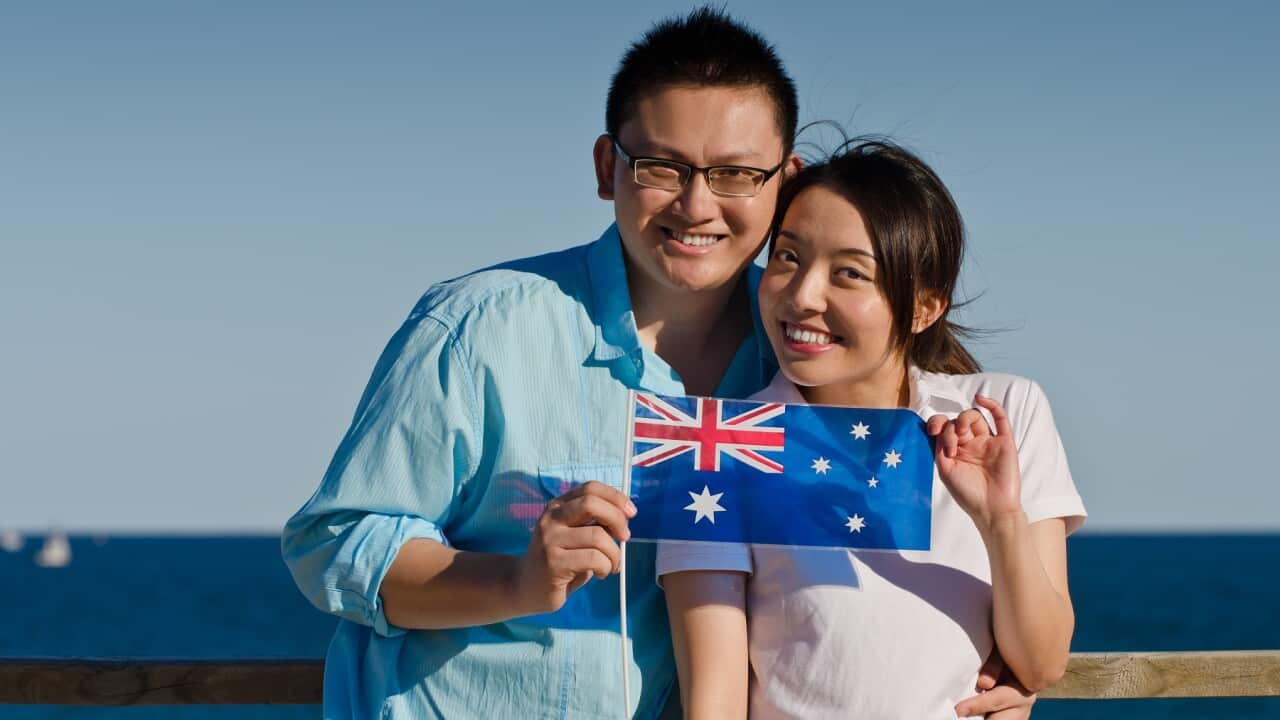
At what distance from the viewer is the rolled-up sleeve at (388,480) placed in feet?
9.16

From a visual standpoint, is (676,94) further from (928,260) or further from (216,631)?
(216,631)

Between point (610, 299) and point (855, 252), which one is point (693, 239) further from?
point (855, 252)

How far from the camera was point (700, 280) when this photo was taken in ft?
10.2

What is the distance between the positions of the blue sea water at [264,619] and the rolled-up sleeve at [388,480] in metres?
22.4

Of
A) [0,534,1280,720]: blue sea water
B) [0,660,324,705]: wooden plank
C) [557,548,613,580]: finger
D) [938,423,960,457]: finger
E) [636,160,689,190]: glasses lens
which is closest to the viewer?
[557,548,613,580]: finger

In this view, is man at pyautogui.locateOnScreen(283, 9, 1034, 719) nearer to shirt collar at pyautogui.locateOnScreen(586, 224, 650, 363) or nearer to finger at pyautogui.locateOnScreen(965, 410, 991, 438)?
shirt collar at pyautogui.locateOnScreen(586, 224, 650, 363)

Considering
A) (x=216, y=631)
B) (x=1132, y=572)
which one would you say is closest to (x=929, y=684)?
(x=216, y=631)

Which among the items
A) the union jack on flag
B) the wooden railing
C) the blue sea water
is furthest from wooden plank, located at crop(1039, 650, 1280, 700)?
the blue sea water

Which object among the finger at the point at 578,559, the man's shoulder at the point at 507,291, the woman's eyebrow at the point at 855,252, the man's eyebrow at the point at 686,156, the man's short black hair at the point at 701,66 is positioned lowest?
the finger at the point at 578,559

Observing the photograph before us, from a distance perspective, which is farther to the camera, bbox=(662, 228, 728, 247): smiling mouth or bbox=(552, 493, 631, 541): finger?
bbox=(662, 228, 728, 247): smiling mouth

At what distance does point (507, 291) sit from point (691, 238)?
440mm

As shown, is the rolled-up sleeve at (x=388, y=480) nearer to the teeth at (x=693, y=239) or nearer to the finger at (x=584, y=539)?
the finger at (x=584, y=539)

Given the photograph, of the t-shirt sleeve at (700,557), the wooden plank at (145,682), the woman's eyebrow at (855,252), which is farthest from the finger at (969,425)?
the wooden plank at (145,682)

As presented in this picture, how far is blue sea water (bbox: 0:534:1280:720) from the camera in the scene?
31391 millimetres
